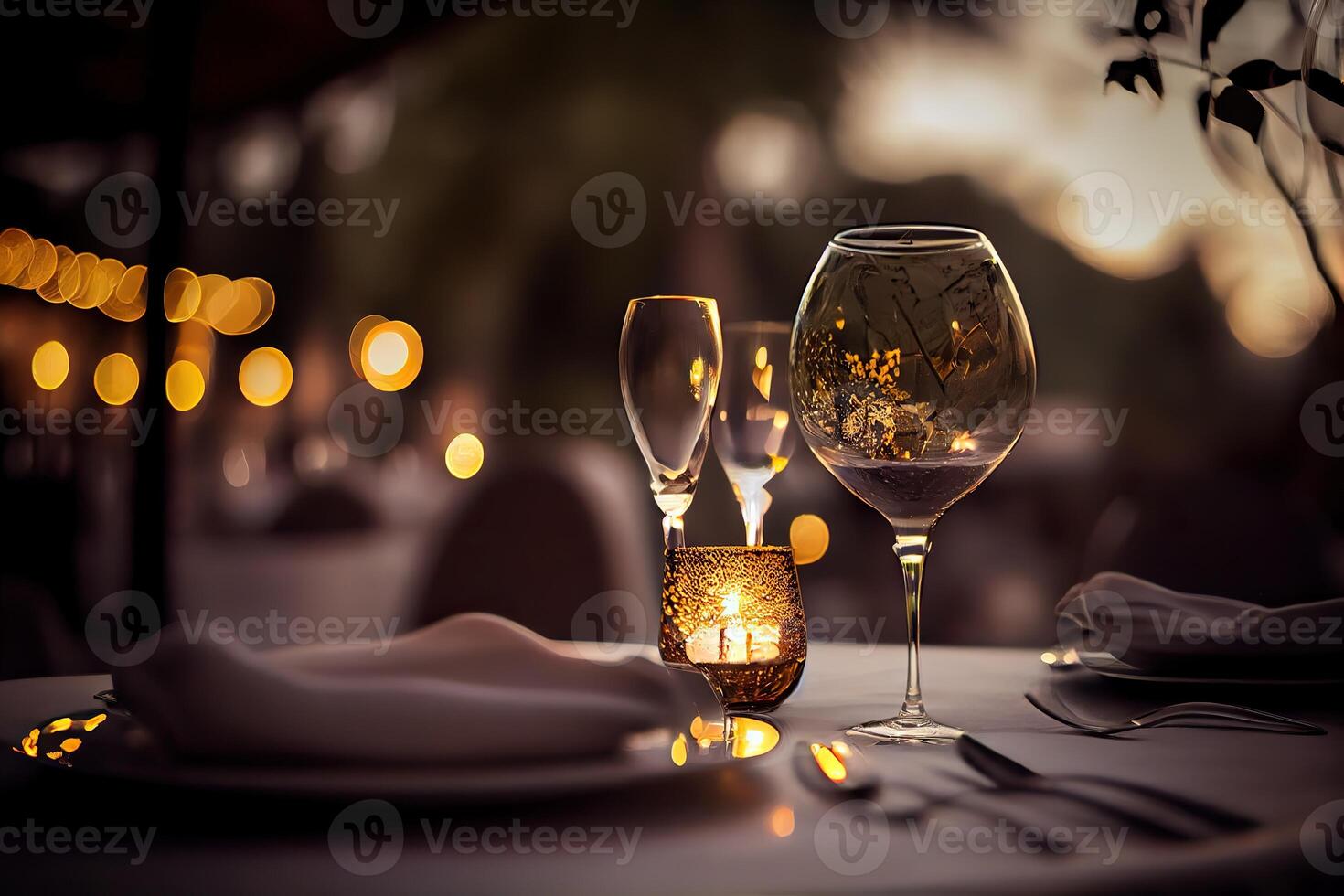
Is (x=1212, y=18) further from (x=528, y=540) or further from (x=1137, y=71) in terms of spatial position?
(x=528, y=540)

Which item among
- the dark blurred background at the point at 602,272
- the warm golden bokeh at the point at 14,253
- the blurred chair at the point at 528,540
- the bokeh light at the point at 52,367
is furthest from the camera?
the bokeh light at the point at 52,367

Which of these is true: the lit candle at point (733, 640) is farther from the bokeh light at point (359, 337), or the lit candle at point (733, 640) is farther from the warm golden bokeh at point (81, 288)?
the warm golden bokeh at point (81, 288)

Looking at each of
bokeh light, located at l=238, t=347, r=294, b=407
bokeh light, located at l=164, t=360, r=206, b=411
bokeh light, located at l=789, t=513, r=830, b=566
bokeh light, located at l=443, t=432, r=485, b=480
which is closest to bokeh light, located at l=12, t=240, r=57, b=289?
bokeh light, located at l=164, t=360, r=206, b=411

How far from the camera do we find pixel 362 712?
32 centimetres

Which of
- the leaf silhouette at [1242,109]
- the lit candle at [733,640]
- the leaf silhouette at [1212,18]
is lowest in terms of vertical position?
the lit candle at [733,640]

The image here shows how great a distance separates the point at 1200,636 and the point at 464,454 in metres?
5.13

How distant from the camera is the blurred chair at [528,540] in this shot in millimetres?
1561

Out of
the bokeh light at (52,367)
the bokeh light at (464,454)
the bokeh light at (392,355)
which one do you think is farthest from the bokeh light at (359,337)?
the bokeh light at (52,367)

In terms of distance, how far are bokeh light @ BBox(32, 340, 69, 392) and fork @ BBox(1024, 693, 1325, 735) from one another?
6.12 m

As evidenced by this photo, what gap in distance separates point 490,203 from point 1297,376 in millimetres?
3024

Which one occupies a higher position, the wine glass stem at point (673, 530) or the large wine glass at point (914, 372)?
the large wine glass at point (914, 372)

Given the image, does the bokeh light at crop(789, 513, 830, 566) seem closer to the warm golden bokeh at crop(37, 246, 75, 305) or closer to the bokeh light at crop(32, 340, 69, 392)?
the warm golden bokeh at crop(37, 246, 75, 305)

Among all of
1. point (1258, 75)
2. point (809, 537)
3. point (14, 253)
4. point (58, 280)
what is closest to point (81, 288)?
point (58, 280)

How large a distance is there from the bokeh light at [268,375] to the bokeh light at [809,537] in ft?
11.2
